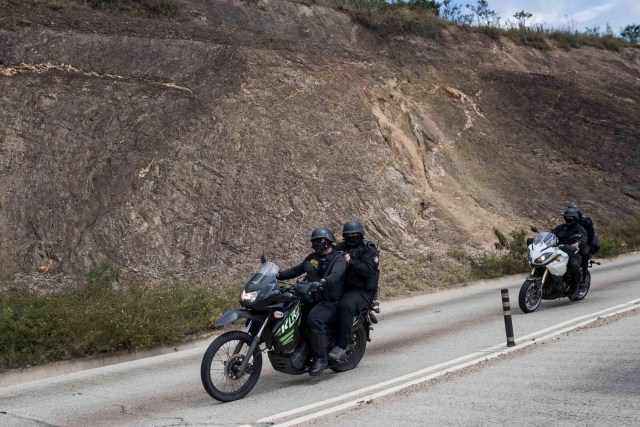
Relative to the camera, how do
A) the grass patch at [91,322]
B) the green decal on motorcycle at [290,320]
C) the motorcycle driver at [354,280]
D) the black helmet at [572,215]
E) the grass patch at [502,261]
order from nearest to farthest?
the green decal on motorcycle at [290,320] → the motorcycle driver at [354,280] → the grass patch at [91,322] → the black helmet at [572,215] → the grass patch at [502,261]

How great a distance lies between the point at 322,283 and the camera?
8.17m

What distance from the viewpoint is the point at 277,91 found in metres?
24.5

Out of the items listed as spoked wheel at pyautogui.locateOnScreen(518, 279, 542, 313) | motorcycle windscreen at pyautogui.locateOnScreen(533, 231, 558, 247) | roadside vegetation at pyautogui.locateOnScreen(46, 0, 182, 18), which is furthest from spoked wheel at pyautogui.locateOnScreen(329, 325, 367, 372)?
roadside vegetation at pyautogui.locateOnScreen(46, 0, 182, 18)

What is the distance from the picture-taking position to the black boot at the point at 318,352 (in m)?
8.26

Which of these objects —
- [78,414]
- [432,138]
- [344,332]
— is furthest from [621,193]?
[78,414]

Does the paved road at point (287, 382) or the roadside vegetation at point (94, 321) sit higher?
the roadside vegetation at point (94, 321)

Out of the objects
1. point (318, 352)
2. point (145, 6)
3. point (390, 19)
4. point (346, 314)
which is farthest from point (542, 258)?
point (390, 19)

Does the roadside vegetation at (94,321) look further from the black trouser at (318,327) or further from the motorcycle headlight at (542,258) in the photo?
the motorcycle headlight at (542,258)

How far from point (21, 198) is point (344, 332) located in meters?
12.1

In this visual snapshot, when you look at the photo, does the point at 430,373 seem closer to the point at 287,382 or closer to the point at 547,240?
the point at 287,382

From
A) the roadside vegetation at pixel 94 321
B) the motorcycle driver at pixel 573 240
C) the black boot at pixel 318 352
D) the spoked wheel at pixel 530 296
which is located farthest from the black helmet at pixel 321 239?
the motorcycle driver at pixel 573 240

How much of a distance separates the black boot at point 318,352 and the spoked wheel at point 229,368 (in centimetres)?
71

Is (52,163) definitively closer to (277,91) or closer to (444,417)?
(277,91)

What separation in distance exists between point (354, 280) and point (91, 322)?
4818 millimetres
